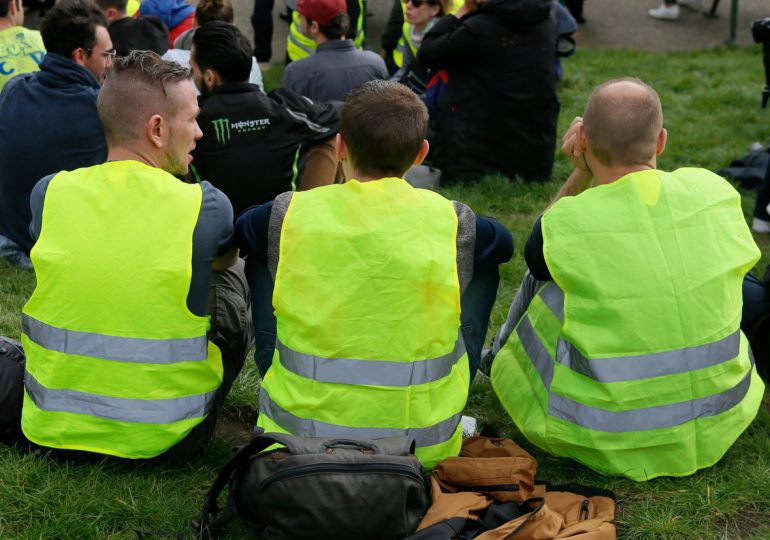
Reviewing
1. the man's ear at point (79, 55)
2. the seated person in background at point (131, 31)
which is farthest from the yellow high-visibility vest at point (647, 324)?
the seated person in background at point (131, 31)

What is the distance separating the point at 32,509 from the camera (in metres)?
3.51

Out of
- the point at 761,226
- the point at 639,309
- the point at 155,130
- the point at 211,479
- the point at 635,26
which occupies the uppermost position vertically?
the point at 155,130

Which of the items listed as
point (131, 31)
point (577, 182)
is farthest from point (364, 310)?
point (131, 31)

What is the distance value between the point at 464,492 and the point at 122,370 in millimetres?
1261

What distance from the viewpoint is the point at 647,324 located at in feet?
11.5

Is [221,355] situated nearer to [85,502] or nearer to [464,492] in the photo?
[85,502]

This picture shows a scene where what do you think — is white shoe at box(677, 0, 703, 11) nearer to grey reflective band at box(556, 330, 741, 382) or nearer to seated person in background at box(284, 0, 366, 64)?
seated person in background at box(284, 0, 366, 64)

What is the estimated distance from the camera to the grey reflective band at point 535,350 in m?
3.78

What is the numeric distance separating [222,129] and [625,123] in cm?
223

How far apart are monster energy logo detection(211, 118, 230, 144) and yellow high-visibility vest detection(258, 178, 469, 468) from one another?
179 cm

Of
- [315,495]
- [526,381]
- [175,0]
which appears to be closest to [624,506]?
[526,381]

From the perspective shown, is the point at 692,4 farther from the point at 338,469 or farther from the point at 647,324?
the point at 338,469

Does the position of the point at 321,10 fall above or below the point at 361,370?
below

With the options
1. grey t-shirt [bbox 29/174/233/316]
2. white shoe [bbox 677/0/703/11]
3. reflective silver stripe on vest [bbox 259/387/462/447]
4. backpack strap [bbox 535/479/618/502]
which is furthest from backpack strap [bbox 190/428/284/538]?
white shoe [bbox 677/0/703/11]
